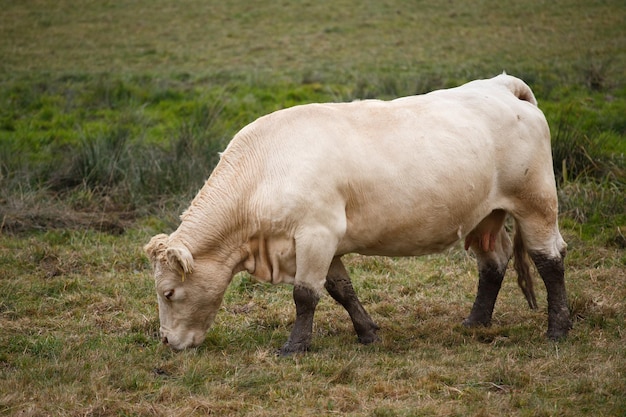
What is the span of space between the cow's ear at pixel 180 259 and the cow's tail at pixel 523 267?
2.94m

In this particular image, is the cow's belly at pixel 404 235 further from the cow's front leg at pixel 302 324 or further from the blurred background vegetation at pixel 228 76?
the blurred background vegetation at pixel 228 76

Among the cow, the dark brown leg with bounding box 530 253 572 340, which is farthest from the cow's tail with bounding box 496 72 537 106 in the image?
the dark brown leg with bounding box 530 253 572 340

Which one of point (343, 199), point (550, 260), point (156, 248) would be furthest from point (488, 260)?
point (156, 248)

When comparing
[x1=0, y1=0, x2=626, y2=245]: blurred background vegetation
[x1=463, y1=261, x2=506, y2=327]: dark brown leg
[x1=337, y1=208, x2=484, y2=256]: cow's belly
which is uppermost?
[x1=337, y1=208, x2=484, y2=256]: cow's belly

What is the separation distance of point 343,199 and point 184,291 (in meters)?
1.48

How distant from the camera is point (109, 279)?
8.86 metres

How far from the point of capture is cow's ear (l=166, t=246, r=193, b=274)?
6.40 m

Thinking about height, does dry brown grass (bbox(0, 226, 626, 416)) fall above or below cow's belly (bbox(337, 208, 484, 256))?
below

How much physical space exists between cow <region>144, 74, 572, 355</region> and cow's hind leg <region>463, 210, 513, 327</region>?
393mm

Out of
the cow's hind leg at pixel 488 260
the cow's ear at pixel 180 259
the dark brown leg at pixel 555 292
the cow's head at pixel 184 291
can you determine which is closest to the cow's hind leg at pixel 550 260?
the dark brown leg at pixel 555 292

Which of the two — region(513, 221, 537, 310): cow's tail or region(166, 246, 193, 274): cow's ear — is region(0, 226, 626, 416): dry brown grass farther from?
region(166, 246, 193, 274): cow's ear

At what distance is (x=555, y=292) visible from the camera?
7152 millimetres

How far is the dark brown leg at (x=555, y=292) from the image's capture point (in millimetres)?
7035

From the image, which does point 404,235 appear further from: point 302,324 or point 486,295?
point 486,295
